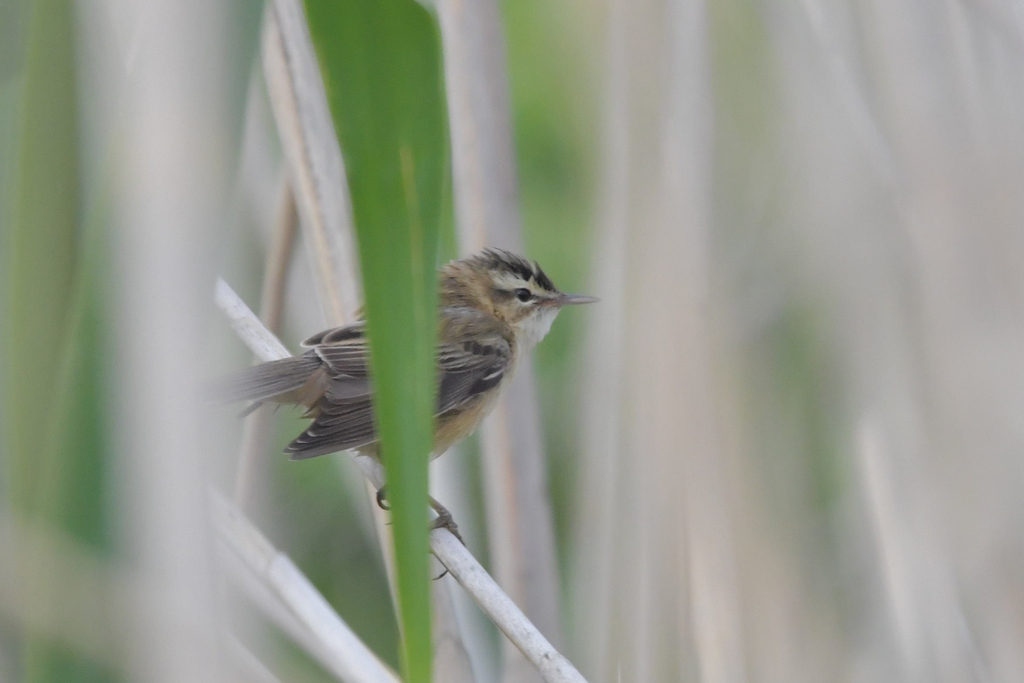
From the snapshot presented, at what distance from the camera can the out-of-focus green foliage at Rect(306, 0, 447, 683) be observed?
0.76 metres

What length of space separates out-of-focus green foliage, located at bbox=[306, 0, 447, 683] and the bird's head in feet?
6.38

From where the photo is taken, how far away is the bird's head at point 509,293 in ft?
9.54

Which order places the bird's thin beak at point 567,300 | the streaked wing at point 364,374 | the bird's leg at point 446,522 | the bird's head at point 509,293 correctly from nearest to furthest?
the streaked wing at point 364,374
the bird's leg at point 446,522
the bird's thin beak at point 567,300
the bird's head at point 509,293

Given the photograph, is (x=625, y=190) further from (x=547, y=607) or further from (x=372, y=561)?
(x=372, y=561)

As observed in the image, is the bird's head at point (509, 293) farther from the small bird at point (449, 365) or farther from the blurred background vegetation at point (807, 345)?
the blurred background vegetation at point (807, 345)

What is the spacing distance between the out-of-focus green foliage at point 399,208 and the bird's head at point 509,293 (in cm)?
195

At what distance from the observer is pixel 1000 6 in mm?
1937

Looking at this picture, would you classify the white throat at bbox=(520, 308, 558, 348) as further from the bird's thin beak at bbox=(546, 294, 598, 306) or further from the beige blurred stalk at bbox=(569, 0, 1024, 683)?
the beige blurred stalk at bbox=(569, 0, 1024, 683)

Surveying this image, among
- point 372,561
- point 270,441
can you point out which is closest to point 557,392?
point 372,561

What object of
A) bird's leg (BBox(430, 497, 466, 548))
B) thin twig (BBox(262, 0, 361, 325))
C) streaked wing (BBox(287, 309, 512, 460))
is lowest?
bird's leg (BBox(430, 497, 466, 548))

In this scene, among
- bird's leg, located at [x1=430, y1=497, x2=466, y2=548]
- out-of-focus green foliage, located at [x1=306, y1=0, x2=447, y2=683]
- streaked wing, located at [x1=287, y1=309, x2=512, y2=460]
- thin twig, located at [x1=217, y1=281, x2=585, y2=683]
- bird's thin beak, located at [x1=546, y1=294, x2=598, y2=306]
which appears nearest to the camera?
out-of-focus green foliage, located at [x1=306, y1=0, x2=447, y2=683]

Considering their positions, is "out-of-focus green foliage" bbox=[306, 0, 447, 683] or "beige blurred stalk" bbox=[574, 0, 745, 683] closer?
"out-of-focus green foliage" bbox=[306, 0, 447, 683]

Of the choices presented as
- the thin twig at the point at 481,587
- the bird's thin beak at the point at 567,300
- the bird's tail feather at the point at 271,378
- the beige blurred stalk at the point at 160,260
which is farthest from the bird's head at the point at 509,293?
the beige blurred stalk at the point at 160,260

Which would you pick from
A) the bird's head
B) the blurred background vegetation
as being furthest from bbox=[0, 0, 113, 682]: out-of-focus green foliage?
the bird's head
